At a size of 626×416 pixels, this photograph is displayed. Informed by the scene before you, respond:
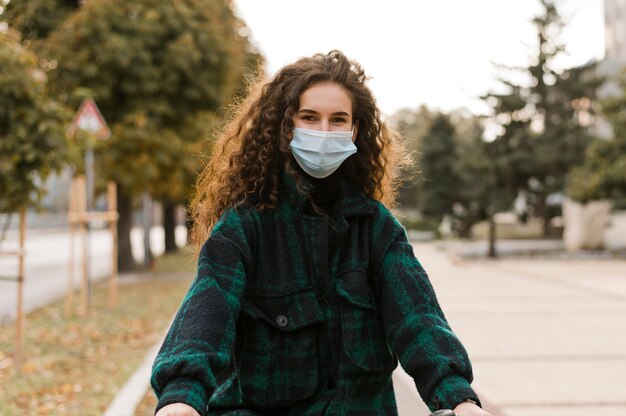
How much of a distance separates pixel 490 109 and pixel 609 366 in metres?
21.6

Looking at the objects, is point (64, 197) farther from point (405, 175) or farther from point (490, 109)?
point (405, 175)

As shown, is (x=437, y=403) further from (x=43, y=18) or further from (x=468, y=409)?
(x=43, y=18)

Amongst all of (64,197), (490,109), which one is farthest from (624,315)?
(64,197)

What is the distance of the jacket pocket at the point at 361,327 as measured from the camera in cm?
195

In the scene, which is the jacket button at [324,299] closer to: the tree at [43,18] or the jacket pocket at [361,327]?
the jacket pocket at [361,327]

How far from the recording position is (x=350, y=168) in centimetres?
234

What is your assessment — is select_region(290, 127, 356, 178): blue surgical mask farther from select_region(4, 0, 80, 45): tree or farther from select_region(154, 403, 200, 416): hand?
select_region(4, 0, 80, 45): tree

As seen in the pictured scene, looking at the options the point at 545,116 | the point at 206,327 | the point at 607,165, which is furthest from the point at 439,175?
the point at 206,327

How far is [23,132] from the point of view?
6.38 meters

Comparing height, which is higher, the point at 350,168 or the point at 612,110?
the point at 612,110

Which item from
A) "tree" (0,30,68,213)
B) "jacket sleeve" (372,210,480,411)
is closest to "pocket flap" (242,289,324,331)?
"jacket sleeve" (372,210,480,411)

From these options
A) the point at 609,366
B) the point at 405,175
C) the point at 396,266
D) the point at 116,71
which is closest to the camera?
the point at 396,266

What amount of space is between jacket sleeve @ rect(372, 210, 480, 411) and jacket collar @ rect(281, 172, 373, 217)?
3.6 inches

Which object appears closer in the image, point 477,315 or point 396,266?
point 396,266
